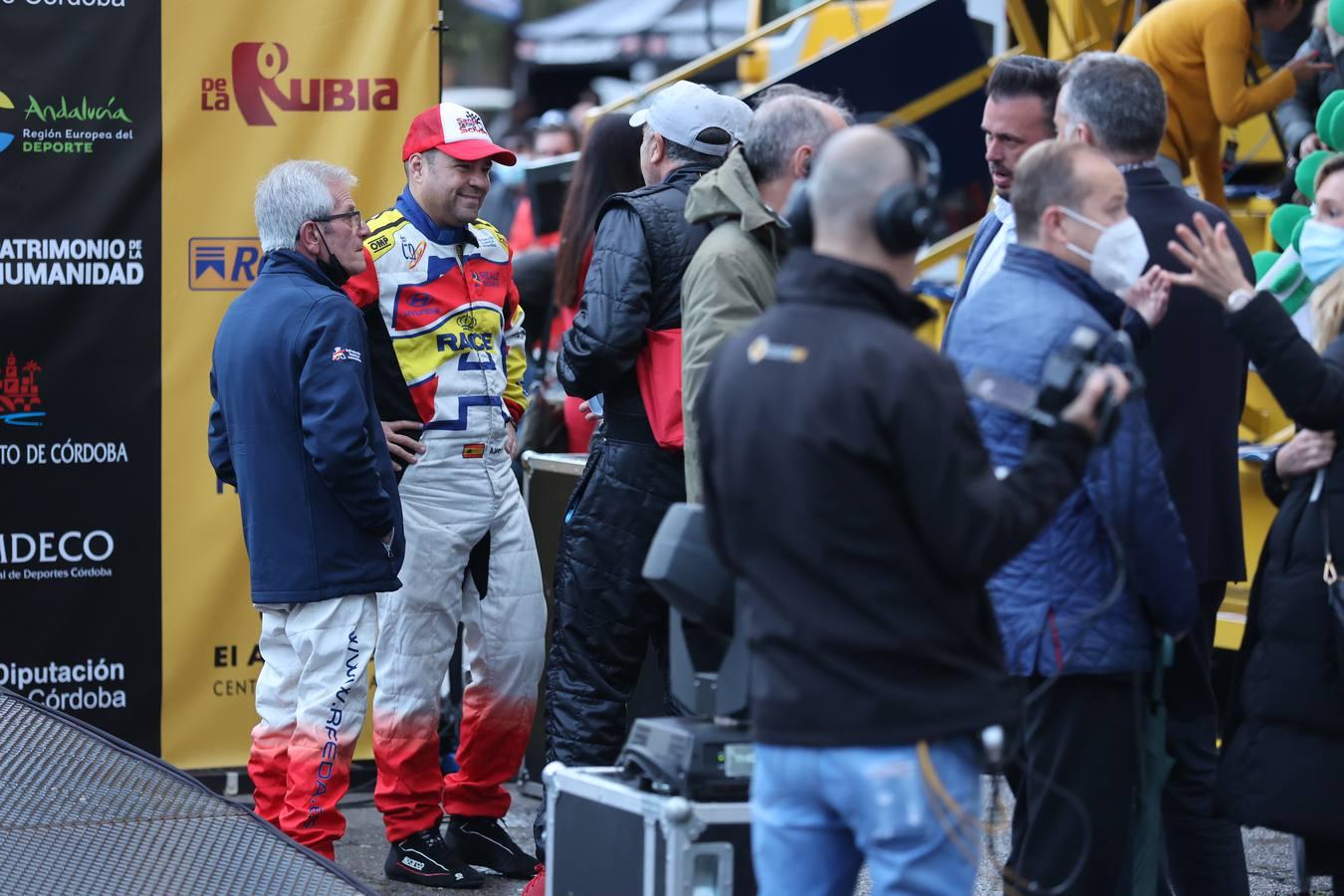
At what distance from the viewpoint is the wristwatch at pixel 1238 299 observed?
143 inches

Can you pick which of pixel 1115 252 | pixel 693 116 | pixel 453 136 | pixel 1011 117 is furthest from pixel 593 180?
pixel 1115 252

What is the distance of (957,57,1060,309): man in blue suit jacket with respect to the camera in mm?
4781

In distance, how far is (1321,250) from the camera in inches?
160

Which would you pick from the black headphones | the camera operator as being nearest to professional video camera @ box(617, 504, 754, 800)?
the camera operator

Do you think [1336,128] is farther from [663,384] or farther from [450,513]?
[450,513]

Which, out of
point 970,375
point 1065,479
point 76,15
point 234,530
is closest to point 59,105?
point 76,15

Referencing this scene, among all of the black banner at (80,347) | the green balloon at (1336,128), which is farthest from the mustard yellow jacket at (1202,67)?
the black banner at (80,347)

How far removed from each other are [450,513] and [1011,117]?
1.93 m

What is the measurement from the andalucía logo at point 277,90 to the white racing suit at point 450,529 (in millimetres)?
984

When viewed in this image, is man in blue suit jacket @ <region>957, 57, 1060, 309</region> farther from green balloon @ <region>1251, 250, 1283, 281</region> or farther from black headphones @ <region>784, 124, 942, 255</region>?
black headphones @ <region>784, 124, 942, 255</region>

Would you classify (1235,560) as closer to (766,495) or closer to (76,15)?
(766,495)

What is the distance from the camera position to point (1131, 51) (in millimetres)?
7141

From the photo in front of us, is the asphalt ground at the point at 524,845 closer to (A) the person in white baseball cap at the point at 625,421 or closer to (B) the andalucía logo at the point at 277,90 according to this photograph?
(A) the person in white baseball cap at the point at 625,421

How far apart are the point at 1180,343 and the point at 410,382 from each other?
222 centimetres
